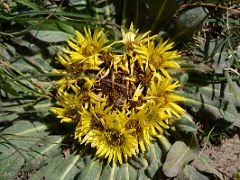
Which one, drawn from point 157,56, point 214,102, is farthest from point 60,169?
point 214,102

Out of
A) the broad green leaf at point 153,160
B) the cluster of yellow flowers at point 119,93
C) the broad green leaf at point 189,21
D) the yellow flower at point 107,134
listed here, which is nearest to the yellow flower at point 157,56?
the cluster of yellow flowers at point 119,93

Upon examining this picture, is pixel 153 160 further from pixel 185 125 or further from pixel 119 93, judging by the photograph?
pixel 119 93

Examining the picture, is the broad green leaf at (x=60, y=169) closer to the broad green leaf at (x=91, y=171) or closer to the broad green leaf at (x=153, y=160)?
the broad green leaf at (x=91, y=171)

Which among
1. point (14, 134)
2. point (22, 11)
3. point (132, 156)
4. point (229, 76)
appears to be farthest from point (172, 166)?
point (22, 11)

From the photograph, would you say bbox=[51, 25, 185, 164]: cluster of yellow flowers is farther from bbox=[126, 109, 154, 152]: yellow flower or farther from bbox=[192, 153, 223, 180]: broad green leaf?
bbox=[192, 153, 223, 180]: broad green leaf

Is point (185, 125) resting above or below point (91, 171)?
above

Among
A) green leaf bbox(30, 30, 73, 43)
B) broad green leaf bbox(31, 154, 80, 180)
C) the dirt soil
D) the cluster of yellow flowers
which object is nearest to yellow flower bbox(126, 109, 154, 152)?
the cluster of yellow flowers
